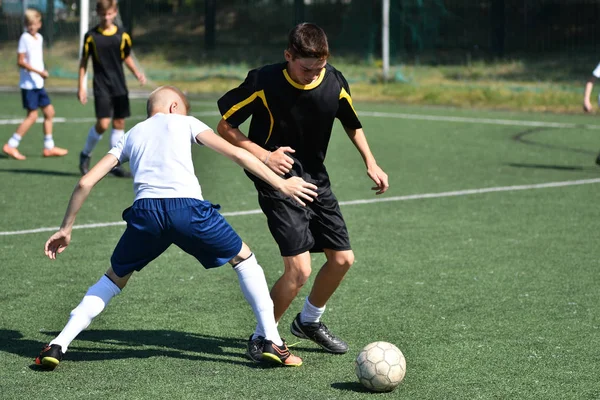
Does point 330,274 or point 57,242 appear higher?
point 57,242

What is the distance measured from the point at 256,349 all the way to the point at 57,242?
47.7 inches

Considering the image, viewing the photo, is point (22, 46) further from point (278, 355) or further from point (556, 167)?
point (278, 355)

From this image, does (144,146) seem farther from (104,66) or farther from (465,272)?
(104,66)

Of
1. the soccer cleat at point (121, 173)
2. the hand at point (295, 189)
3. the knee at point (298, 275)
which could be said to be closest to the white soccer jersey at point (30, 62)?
the soccer cleat at point (121, 173)

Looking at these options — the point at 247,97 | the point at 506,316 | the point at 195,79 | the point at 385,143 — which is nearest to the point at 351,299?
the point at 506,316

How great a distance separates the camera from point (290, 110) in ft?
18.1

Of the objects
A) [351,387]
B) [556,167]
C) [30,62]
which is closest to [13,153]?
[30,62]

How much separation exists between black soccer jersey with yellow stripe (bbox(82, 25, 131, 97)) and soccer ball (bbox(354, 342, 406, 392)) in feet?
26.3

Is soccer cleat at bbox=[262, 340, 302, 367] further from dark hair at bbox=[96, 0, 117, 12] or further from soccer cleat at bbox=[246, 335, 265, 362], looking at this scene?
dark hair at bbox=[96, 0, 117, 12]

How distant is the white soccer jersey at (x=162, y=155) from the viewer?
5.16 m

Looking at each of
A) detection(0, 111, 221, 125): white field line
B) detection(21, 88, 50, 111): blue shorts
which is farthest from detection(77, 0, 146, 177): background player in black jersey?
detection(0, 111, 221, 125): white field line

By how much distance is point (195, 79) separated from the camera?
28.5m

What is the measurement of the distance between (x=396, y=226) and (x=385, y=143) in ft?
22.3

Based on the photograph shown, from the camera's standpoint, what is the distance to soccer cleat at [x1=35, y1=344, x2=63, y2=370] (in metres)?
5.16
